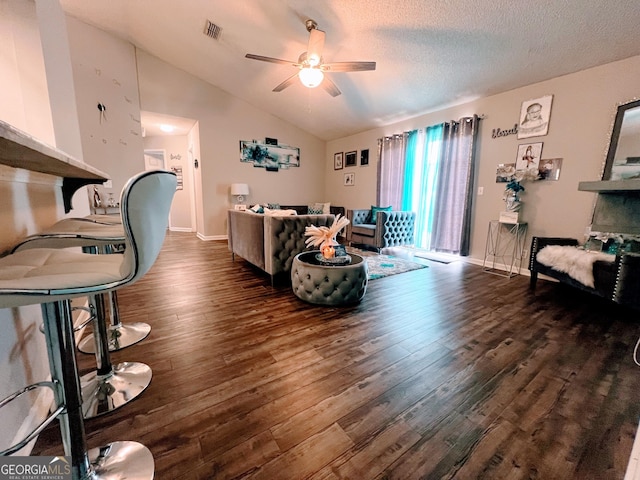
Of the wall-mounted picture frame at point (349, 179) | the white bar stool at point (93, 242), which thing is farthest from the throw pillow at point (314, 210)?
the white bar stool at point (93, 242)

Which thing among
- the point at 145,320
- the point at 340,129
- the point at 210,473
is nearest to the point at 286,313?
the point at 145,320

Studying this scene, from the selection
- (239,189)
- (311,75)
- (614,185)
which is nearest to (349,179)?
(239,189)

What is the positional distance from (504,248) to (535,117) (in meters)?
1.77

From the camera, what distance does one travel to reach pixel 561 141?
3043 mm

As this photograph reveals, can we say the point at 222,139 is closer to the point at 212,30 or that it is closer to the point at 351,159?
the point at 212,30

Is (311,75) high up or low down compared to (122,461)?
up

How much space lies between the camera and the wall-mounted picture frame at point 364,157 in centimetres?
582

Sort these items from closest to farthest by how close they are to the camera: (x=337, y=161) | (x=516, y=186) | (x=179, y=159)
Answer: (x=516, y=186)
(x=337, y=161)
(x=179, y=159)

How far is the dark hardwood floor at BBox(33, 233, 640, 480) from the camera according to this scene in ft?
3.15

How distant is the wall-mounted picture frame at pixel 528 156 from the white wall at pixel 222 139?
4.65m

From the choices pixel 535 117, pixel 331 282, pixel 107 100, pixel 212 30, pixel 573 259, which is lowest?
pixel 331 282

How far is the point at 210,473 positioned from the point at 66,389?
0.56 metres

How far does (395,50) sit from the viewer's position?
10.5ft

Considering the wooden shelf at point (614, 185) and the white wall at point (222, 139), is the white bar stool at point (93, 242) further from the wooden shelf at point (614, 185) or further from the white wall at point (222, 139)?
the white wall at point (222, 139)
